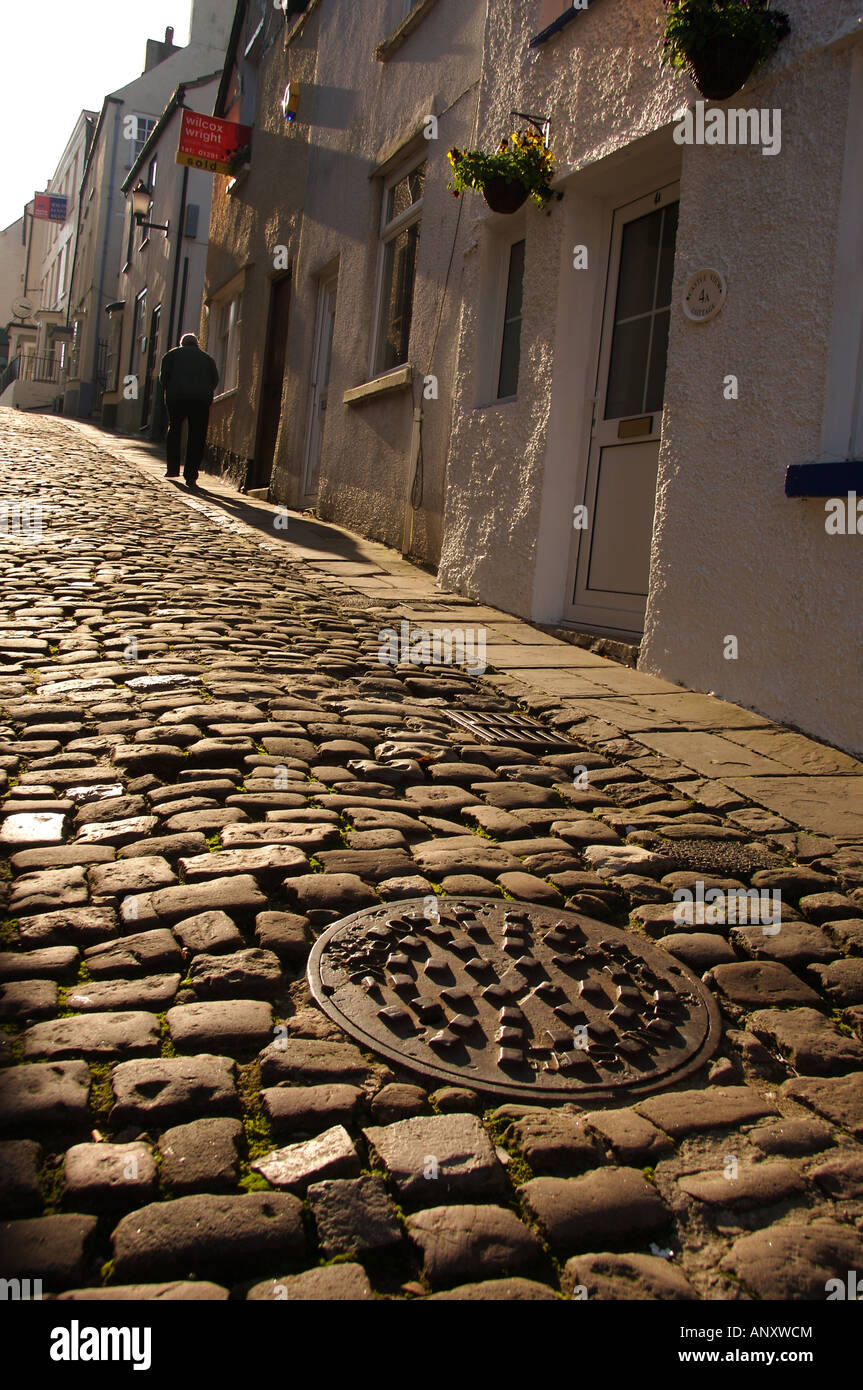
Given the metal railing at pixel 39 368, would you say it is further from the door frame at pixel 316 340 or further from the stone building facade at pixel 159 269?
the door frame at pixel 316 340

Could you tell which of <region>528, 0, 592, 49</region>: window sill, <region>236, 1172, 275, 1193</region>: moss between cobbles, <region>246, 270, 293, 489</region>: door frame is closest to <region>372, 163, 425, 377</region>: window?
<region>528, 0, 592, 49</region>: window sill

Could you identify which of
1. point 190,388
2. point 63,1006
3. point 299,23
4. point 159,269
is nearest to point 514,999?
point 63,1006

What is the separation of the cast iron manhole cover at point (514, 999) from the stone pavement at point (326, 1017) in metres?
0.06

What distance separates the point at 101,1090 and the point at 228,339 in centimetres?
1831

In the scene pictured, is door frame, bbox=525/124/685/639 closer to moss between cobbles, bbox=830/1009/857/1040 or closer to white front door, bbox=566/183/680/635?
white front door, bbox=566/183/680/635

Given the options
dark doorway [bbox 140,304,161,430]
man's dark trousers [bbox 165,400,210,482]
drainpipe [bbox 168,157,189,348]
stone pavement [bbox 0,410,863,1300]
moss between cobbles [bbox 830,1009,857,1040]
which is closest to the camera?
stone pavement [bbox 0,410,863,1300]

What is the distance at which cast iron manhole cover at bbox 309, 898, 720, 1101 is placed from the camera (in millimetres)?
2242

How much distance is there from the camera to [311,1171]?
1871mm

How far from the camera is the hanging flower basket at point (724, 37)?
4812 mm

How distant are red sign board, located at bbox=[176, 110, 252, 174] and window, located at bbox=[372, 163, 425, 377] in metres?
7.84

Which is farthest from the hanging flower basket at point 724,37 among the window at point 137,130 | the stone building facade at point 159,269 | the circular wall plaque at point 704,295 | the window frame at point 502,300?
the window at point 137,130

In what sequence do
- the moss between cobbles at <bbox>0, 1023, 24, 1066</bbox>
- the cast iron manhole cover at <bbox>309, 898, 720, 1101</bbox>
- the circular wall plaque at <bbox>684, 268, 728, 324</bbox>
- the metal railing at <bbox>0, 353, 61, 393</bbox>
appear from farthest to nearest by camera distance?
the metal railing at <bbox>0, 353, 61, 393</bbox>
the circular wall plaque at <bbox>684, 268, 728, 324</bbox>
the cast iron manhole cover at <bbox>309, 898, 720, 1101</bbox>
the moss between cobbles at <bbox>0, 1023, 24, 1066</bbox>

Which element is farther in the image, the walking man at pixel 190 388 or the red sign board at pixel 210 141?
the red sign board at pixel 210 141
